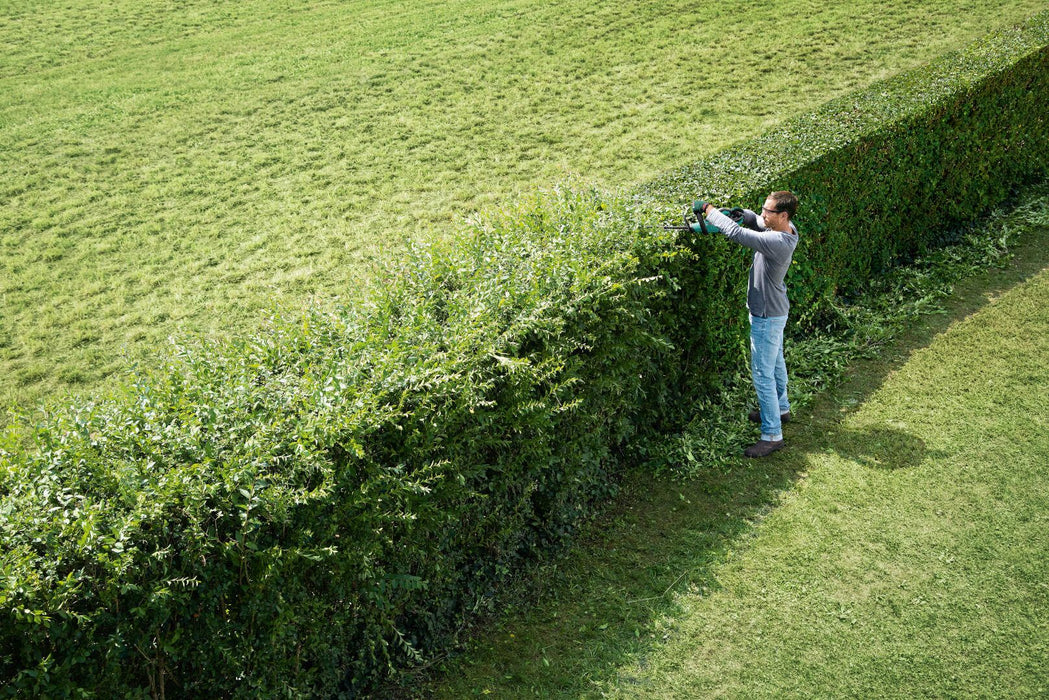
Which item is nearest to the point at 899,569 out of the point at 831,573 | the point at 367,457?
the point at 831,573

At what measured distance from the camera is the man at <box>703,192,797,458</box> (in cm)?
681

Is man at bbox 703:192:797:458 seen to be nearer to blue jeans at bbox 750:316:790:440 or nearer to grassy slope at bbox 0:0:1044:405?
blue jeans at bbox 750:316:790:440

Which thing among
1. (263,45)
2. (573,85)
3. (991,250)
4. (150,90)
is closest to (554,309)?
(991,250)

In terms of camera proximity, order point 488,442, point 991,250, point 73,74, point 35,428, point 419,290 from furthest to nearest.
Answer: point 73,74
point 991,250
point 419,290
point 488,442
point 35,428

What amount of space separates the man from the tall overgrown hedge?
1.25 feet

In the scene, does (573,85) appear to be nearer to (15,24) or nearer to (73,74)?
(73,74)

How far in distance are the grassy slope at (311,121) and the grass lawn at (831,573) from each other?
3.71 meters

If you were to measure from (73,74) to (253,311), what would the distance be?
10.7 meters

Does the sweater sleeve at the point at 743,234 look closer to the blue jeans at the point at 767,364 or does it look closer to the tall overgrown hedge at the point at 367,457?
the tall overgrown hedge at the point at 367,457

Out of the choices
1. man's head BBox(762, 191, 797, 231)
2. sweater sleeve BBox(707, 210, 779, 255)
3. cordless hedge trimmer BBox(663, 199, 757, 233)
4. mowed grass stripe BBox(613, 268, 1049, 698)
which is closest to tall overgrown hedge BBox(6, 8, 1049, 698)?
cordless hedge trimmer BBox(663, 199, 757, 233)

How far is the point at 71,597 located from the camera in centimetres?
388

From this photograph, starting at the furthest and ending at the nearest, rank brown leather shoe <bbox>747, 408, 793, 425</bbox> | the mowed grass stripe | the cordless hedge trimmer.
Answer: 1. brown leather shoe <bbox>747, 408, 793, 425</bbox>
2. the cordless hedge trimmer
3. the mowed grass stripe

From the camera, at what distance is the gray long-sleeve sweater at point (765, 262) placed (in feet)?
22.2

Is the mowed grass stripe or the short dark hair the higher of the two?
the short dark hair
